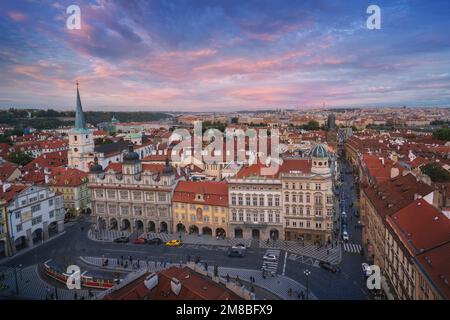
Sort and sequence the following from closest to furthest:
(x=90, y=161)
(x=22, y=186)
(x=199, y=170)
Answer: (x=22, y=186), (x=199, y=170), (x=90, y=161)

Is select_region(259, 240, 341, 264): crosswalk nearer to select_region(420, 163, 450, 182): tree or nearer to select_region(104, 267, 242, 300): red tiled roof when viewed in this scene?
select_region(104, 267, 242, 300): red tiled roof

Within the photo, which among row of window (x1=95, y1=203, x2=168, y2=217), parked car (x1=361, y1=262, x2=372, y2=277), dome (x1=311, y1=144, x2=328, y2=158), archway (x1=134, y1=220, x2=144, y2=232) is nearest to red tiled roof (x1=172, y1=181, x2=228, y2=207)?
row of window (x1=95, y1=203, x2=168, y2=217)

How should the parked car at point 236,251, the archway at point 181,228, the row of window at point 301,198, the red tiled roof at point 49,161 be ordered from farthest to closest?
the red tiled roof at point 49,161
the archway at point 181,228
the row of window at point 301,198
the parked car at point 236,251

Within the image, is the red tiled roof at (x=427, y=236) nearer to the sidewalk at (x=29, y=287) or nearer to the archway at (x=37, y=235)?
the sidewalk at (x=29, y=287)

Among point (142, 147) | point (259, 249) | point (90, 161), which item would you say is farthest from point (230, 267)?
point (142, 147)

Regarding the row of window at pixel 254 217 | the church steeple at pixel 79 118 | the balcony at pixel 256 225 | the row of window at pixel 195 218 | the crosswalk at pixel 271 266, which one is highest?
the church steeple at pixel 79 118

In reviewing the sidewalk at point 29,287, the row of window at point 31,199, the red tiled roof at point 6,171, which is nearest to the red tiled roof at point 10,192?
the row of window at point 31,199
